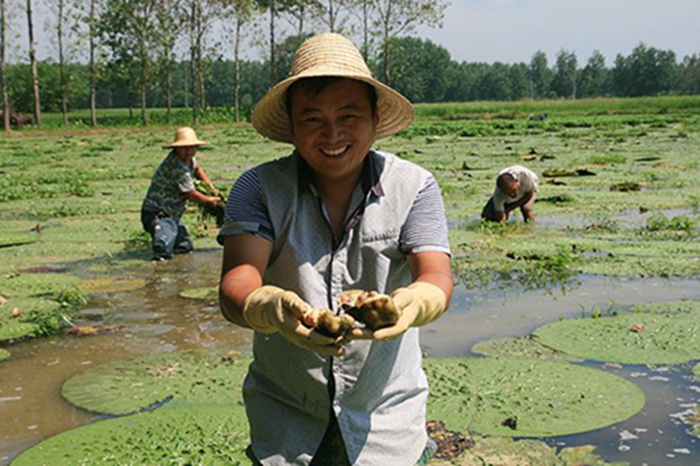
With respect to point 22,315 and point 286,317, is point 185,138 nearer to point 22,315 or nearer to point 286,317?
point 22,315

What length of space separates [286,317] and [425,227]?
446mm

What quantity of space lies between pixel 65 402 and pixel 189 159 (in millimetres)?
4000

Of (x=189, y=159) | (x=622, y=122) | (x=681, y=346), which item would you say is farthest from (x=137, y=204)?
(x=622, y=122)

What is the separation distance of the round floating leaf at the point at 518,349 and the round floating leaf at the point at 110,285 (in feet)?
9.38

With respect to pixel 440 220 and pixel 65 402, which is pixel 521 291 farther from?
pixel 440 220

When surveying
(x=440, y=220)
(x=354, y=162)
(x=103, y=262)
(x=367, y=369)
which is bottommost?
(x=103, y=262)

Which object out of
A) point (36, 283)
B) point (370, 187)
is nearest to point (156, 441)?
point (370, 187)

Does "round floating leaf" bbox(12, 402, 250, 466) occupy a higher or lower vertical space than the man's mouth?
lower

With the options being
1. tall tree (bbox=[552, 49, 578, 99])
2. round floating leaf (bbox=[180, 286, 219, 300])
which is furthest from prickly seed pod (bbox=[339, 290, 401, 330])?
tall tree (bbox=[552, 49, 578, 99])

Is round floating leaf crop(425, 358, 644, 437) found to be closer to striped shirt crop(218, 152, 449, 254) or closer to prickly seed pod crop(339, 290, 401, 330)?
striped shirt crop(218, 152, 449, 254)

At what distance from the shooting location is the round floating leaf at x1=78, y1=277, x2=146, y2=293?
19.0 ft

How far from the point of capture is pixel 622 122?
103 feet

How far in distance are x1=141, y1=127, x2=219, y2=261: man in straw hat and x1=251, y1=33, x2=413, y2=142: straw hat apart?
16.9 ft

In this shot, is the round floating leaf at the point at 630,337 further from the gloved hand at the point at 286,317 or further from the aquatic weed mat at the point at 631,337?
the gloved hand at the point at 286,317
